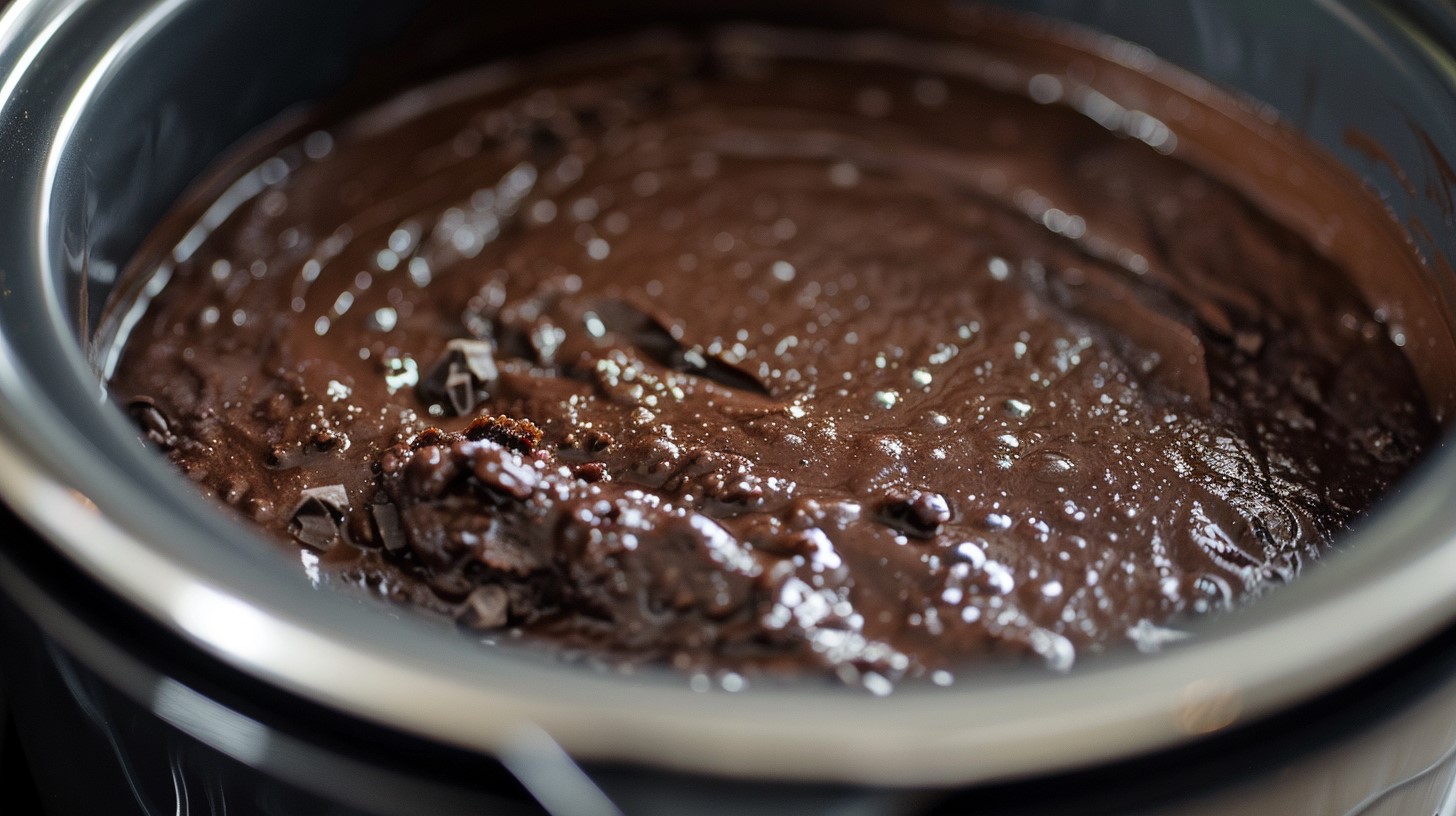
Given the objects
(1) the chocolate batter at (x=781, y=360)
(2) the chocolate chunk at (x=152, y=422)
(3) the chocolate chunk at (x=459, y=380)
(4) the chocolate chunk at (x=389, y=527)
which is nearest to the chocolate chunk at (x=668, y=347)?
(1) the chocolate batter at (x=781, y=360)

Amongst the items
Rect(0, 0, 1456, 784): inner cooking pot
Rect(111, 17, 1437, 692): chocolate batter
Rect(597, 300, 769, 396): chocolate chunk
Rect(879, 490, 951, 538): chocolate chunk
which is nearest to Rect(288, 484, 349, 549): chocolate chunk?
Rect(111, 17, 1437, 692): chocolate batter

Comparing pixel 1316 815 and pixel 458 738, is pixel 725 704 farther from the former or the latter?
pixel 1316 815

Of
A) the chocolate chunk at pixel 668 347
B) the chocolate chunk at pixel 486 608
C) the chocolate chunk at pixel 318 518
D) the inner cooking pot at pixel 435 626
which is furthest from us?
the chocolate chunk at pixel 668 347

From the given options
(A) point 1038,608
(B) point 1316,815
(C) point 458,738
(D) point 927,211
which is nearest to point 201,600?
(C) point 458,738

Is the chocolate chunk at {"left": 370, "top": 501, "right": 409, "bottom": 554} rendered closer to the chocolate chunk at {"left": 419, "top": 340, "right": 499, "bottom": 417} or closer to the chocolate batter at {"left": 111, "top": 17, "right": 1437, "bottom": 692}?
the chocolate batter at {"left": 111, "top": 17, "right": 1437, "bottom": 692}

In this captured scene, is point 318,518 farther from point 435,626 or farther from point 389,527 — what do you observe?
point 435,626

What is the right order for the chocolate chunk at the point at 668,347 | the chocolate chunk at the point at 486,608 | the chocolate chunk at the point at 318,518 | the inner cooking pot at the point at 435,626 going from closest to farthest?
the inner cooking pot at the point at 435,626 < the chocolate chunk at the point at 486,608 < the chocolate chunk at the point at 318,518 < the chocolate chunk at the point at 668,347

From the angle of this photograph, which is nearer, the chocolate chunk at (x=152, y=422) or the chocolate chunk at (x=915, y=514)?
the chocolate chunk at (x=915, y=514)

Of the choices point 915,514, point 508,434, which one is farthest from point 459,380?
point 915,514

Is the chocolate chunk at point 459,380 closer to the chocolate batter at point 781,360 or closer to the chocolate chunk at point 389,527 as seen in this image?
the chocolate batter at point 781,360
